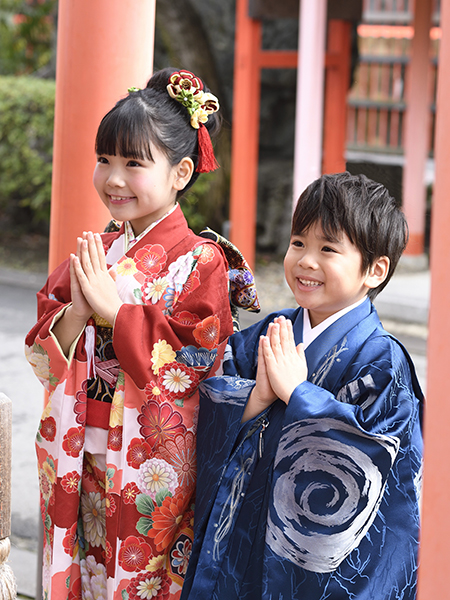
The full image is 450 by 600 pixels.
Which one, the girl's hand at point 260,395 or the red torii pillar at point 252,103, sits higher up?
the red torii pillar at point 252,103

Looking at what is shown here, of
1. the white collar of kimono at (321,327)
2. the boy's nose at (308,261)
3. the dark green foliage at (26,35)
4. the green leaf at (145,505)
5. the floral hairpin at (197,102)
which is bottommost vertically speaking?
the green leaf at (145,505)

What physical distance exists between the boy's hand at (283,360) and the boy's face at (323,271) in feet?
0.26

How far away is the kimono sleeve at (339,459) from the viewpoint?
1.34 meters

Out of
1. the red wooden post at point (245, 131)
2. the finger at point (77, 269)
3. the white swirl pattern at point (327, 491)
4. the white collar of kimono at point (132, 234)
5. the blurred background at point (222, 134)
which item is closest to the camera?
the white swirl pattern at point (327, 491)

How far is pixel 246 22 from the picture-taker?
672cm

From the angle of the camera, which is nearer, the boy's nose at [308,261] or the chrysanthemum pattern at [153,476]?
the boy's nose at [308,261]

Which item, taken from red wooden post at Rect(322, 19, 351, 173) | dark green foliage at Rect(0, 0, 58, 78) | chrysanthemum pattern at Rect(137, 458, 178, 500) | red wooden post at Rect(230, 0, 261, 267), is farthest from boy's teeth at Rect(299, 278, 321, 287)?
dark green foliage at Rect(0, 0, 58, 78)

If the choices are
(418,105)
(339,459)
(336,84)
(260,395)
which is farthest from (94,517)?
(418,105)

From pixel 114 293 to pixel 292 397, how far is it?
450 mm

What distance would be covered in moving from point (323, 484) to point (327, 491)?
0.01 metres

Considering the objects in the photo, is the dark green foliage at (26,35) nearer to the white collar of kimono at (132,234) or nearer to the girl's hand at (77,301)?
the white collar of kimono at (132,234)

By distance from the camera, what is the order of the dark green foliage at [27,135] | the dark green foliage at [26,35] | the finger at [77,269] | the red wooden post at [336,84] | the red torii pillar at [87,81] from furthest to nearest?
the dark green foliage at [26,35], the dark green foliage at [27,135], the red wooden post at [336,84], the red torii pillar at [87,81], the finger at [77,269]

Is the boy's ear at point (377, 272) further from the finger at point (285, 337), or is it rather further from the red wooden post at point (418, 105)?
the red wooden post at point (418, 105)

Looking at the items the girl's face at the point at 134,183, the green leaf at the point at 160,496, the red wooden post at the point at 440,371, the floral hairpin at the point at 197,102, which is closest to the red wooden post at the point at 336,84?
the floral hairpin at the point at 197,102
